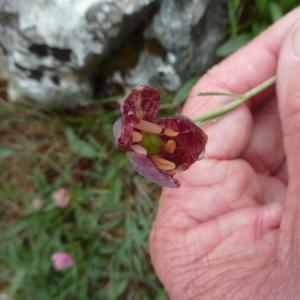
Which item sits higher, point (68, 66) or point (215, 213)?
point (215, 213)

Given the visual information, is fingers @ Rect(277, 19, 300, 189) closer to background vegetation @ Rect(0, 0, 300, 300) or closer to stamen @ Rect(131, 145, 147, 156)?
stamen @ Rect(131, 145, 147, 156)

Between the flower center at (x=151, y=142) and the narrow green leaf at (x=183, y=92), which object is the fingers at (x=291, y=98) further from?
the narrow green leaf at (x=183, y=92)

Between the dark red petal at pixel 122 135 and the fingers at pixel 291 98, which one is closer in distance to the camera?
the dark red petal at pixel 122 135

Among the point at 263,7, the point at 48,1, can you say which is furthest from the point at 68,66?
the point at 263,7

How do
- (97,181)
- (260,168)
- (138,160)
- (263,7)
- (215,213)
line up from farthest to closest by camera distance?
(97,181) → (263,7) → (260,168) → (215,213) → (138,160)

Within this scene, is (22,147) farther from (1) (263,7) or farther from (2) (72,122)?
(1) (263,7)

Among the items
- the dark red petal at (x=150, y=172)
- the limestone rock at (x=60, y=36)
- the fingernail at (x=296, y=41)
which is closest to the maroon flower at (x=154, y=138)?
the dark red petal at (x=150, y=172)

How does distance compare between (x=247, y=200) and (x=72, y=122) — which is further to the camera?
(x=72, y=122)
